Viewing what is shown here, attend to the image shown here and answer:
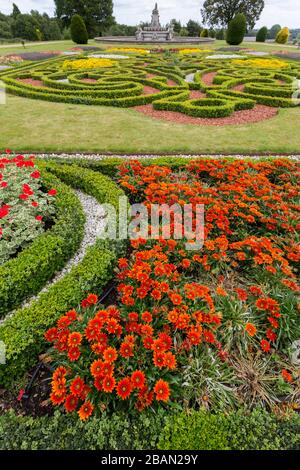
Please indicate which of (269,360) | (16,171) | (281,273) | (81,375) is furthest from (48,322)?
(16,171)

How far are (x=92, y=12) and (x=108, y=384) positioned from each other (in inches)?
2734

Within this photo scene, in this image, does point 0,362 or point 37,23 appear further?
point 37,23

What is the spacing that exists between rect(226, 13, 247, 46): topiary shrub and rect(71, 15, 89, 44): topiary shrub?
20.8 m

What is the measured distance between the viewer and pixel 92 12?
5484cm

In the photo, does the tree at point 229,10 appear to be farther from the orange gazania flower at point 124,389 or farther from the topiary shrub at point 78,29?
the orange gazania flower at point 124,389

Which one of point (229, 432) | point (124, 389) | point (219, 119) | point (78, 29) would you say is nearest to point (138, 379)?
point (124, 389)

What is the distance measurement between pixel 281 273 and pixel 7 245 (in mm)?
4592

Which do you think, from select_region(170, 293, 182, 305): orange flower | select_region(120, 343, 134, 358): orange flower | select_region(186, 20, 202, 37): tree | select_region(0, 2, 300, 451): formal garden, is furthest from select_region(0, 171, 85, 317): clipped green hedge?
select_region(186, 20, 202, 37): tree

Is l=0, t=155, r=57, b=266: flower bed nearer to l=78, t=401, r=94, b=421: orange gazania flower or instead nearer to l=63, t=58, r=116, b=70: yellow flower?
l=78, t=401, r=94, b=421: orange gazania flower

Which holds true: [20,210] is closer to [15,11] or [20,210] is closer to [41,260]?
[41,260]

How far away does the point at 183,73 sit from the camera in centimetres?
1906

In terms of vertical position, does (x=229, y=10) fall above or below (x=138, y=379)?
above

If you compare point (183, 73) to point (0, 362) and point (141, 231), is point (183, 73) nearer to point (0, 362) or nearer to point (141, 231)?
point (141, 231)

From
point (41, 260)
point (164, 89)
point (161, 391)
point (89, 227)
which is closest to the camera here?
point (161, 391)
